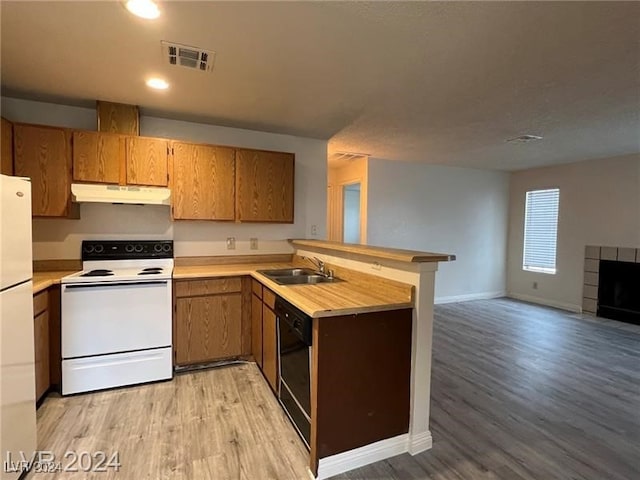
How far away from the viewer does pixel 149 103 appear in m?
2.98

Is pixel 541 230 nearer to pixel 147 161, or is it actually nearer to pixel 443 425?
pixel 443 425

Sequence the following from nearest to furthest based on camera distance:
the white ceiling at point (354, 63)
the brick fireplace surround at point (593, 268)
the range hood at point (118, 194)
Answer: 1. the white ceiling at point (354, 63)
2. the range hood at point (118, 194)
3. the brick fireplace surround at point (593, 268)

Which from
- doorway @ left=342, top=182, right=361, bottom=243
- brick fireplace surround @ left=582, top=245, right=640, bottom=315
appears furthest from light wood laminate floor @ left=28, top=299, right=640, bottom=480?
doorway @ left=342, top=182, right=361, bottom=243

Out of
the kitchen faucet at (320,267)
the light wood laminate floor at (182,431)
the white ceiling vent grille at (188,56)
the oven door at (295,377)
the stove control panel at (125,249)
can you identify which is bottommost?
the light wood laminate floor at (182,431)

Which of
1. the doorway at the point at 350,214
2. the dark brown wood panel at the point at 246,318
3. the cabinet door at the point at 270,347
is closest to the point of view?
the cabinet door at the point at 270,347

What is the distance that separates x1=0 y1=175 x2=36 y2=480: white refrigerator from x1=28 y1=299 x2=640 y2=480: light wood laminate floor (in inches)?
12.3

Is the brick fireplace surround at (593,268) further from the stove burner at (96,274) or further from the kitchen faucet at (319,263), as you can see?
the stove burner at (96,274)

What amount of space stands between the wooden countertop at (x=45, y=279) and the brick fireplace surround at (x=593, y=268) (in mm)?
6827

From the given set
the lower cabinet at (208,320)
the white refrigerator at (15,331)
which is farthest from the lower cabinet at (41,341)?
the lower cabinet at (208,320)

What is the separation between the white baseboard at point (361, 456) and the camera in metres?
1.82

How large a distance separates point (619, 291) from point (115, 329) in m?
6.58

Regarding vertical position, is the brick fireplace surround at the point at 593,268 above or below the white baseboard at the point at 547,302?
above

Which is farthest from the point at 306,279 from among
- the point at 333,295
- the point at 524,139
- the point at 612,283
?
the point at 612,283

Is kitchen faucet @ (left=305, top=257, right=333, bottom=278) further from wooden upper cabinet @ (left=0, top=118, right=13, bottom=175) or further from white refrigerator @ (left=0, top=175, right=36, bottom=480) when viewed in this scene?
wooden upper cabinet @ (left=0, top=118, right=13, bottom=175)
